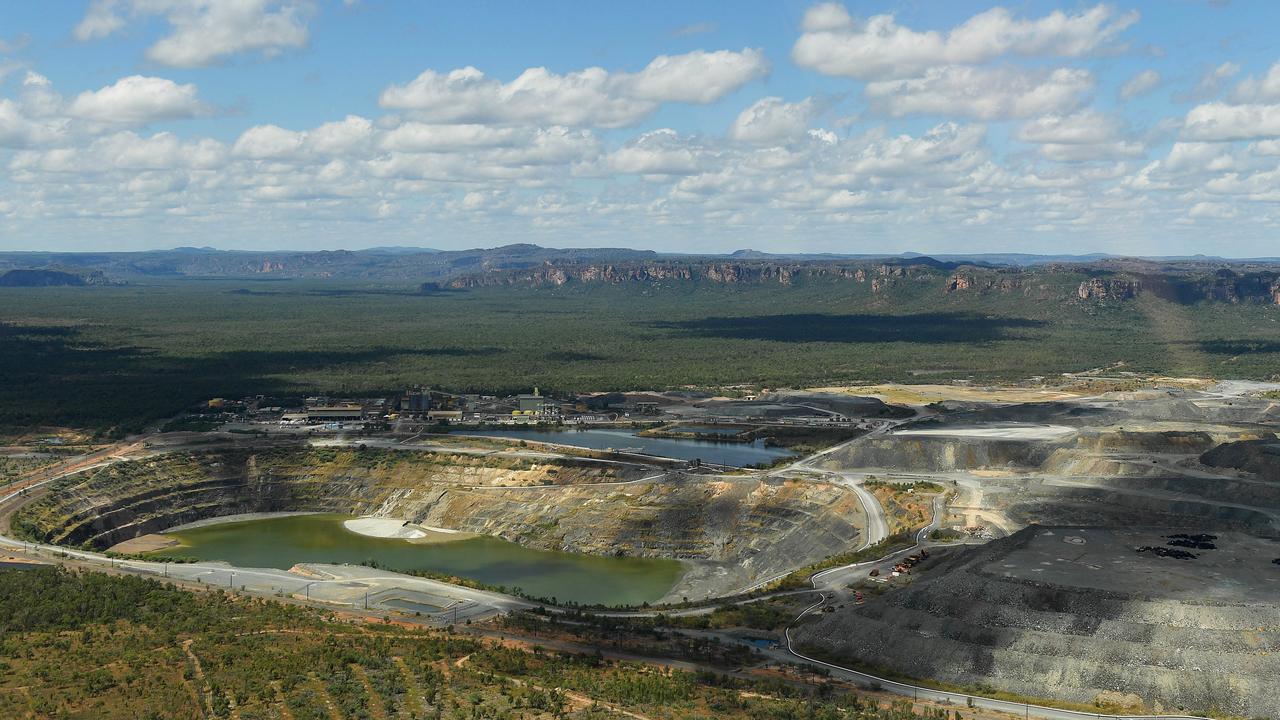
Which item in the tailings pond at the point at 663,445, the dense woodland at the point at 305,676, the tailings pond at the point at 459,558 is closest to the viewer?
the dense woodland at the point at 305,676

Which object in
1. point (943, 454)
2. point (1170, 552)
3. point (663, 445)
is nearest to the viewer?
point (1170, 552)

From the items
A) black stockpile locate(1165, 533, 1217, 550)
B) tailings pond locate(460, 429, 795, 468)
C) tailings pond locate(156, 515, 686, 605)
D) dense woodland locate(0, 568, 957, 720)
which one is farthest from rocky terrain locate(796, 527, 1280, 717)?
tailings pond locate(460, 429, 795, 468)

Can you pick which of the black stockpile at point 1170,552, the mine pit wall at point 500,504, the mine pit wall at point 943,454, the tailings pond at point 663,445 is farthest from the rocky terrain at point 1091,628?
the tailings pond at point 663,445

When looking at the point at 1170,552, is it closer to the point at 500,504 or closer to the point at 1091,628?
the point at 1091,628

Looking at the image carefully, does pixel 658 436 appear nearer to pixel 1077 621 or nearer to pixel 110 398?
pixel 110 398

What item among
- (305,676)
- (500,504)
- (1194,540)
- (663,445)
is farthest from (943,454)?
(305,676)

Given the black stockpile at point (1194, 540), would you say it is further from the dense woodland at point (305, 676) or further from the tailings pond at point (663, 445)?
the tailings pond at point (663, 445)
